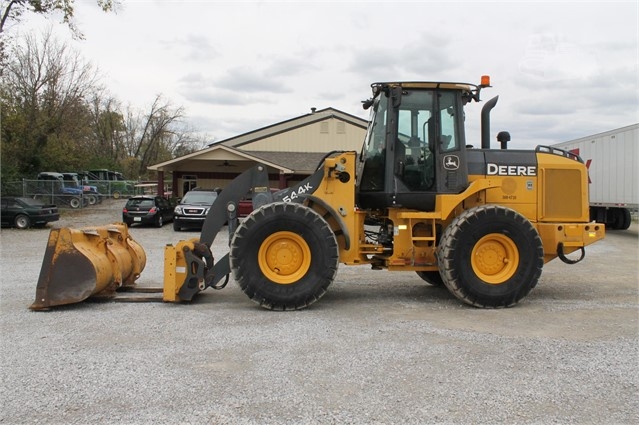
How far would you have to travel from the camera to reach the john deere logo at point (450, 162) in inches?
275

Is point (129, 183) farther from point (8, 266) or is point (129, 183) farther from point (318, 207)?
point (318, 207)

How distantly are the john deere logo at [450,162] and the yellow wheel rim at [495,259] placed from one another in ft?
3.41

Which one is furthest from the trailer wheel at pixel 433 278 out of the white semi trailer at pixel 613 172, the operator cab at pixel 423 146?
the white semi trailer at pixel 613 172

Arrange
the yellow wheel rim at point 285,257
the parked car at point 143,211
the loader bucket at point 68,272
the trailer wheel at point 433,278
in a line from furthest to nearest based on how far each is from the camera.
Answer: the parked car at point 143,211 → the trailer wheel at point 433,278 → the yellow wheel rim at point 285,257 → the loader bucket at point 68,272

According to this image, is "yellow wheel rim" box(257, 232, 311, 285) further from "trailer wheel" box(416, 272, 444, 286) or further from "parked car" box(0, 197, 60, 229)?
"parked car" box(0, 197, 60, 229)

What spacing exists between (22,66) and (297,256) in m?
32.4

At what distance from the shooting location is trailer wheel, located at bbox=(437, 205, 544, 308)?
6.61m

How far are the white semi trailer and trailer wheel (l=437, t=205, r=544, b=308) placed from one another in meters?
13.6

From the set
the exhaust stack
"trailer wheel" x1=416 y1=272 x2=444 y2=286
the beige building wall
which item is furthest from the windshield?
the exhaust stack

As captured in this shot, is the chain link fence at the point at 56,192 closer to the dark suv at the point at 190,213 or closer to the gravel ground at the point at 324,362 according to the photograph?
the dark suv at the point at 190,213

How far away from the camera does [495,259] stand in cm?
679

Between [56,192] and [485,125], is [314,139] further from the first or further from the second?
[485,125]

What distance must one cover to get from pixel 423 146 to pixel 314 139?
25.8m

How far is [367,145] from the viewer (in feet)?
24.6
